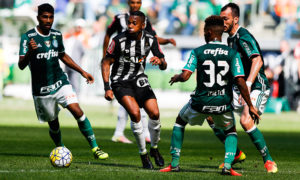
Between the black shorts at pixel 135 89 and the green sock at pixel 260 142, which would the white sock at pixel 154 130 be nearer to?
the black shorts at pixel 135 89

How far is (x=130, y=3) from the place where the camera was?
1138 centimetres

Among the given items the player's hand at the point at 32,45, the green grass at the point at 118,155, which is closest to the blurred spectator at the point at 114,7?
the green grass at the point at 118,155

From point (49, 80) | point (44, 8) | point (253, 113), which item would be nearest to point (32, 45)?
point (44, 8)

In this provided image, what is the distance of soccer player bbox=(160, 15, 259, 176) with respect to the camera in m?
7.98

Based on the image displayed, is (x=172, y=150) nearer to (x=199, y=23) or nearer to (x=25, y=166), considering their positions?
(x=25, y=166)

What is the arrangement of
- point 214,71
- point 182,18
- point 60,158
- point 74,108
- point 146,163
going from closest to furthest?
point 214,71 < point 60,158 < point 146,163 < point 74,108 < point 182,18

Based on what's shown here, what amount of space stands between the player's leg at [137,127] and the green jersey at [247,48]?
5.41 feet

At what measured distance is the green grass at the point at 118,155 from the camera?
26.0ft

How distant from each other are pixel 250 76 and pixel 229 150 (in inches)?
52.5

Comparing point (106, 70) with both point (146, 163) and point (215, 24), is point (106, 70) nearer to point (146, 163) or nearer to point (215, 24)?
point (146, 163)

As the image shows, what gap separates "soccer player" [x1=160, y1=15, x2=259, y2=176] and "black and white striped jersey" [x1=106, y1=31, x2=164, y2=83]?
1.42 metres

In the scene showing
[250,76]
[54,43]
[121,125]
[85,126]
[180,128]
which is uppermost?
[54,43]

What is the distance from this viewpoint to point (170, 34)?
117 ft

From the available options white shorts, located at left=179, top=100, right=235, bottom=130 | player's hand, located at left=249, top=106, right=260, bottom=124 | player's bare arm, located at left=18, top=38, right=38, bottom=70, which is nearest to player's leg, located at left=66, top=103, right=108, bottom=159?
player's bare arm, located at left=18, top=38, right=38, bottom=70
